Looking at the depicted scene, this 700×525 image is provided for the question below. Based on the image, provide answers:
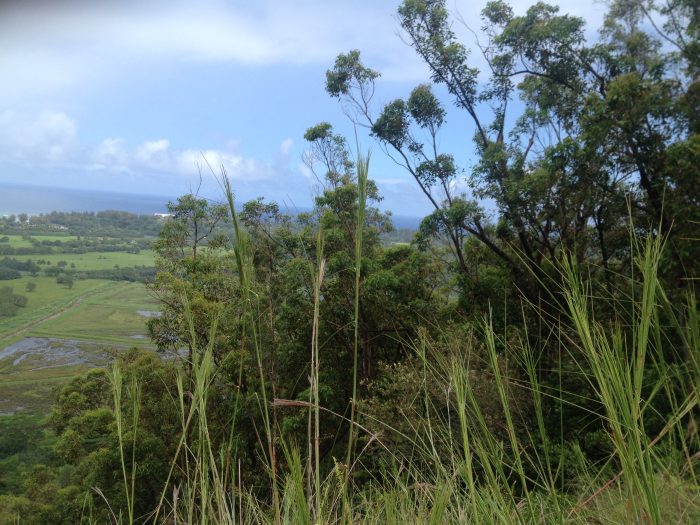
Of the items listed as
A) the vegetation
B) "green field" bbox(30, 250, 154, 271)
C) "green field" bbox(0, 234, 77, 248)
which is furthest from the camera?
"green field" bbox(0, 234, 77, 248)

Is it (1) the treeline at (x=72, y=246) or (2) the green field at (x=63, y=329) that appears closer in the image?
(2) the green field at (x=63, y=329)

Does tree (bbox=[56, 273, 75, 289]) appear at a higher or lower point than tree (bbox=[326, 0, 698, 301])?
lower

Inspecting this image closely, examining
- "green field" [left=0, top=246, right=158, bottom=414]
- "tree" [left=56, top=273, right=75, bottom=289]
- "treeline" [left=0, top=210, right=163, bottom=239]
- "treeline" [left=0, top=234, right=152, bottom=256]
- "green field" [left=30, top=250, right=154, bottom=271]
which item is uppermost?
"treeline" [left=0, top=210, right=163, bottom=239]

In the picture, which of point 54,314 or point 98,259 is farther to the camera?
point 98,259

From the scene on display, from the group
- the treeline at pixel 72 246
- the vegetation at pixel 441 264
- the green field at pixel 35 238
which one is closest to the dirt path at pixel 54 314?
the treeline at pixel 72 246

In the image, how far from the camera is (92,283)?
108ft

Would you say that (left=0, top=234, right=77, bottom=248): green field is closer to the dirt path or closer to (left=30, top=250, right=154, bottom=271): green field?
(left=30, top=250, right=154, bottom=271): green field

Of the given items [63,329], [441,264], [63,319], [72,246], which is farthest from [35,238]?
[441,264]

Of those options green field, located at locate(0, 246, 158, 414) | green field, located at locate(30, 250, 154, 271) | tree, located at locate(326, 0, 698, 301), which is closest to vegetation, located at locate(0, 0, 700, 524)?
tree, located at locate(326, 0, 698, 301)

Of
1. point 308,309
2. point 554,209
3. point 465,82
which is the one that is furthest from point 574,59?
point 308,309

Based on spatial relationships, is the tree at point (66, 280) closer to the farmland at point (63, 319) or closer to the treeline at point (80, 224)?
the farmland at point (63, 319)

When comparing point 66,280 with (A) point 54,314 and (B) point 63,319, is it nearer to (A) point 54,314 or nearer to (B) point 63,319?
(A) point 54,314

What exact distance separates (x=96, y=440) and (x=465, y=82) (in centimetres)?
910

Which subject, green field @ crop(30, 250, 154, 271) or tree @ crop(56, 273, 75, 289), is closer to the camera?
tree @ crop(56, 273, 75, 289)
